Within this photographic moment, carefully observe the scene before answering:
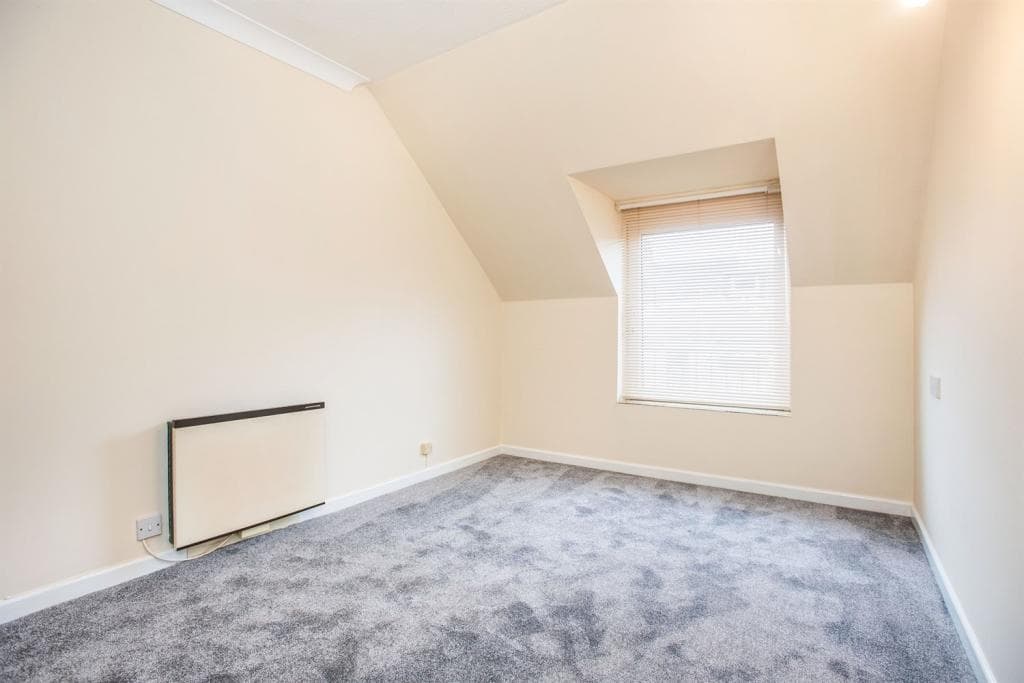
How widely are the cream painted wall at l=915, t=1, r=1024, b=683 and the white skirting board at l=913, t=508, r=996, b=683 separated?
0.13 feet

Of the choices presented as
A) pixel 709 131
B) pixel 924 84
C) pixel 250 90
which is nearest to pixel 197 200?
pixel 250 90

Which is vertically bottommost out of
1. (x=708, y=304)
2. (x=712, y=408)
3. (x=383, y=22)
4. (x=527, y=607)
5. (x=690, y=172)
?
(x=527, y=607)

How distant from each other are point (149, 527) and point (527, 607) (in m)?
1.82

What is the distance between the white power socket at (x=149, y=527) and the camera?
2420 mm

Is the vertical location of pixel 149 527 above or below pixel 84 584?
above

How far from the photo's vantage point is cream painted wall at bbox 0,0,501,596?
6.91 ft

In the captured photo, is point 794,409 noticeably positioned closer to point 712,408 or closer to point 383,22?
point 712,408

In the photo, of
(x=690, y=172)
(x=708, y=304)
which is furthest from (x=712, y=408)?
(x=690, y=172)

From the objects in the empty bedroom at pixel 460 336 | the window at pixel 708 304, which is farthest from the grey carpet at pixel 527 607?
the window at pixel 708 304

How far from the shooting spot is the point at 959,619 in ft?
6.44

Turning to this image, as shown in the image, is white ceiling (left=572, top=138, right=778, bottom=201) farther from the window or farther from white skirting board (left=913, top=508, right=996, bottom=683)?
white skirting board (left=913, top=508, right=996, bottom=683)

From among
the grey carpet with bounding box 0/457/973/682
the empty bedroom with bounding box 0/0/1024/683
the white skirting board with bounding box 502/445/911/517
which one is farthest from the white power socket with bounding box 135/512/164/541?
the white skirting board with bounding box 502/445/911/517

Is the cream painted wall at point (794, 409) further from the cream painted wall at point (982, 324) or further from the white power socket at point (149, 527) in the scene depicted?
the white power socket at point (149, 527)

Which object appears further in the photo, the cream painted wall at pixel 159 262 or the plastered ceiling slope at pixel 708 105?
the plastered ceiling slope at pixel 708 105
